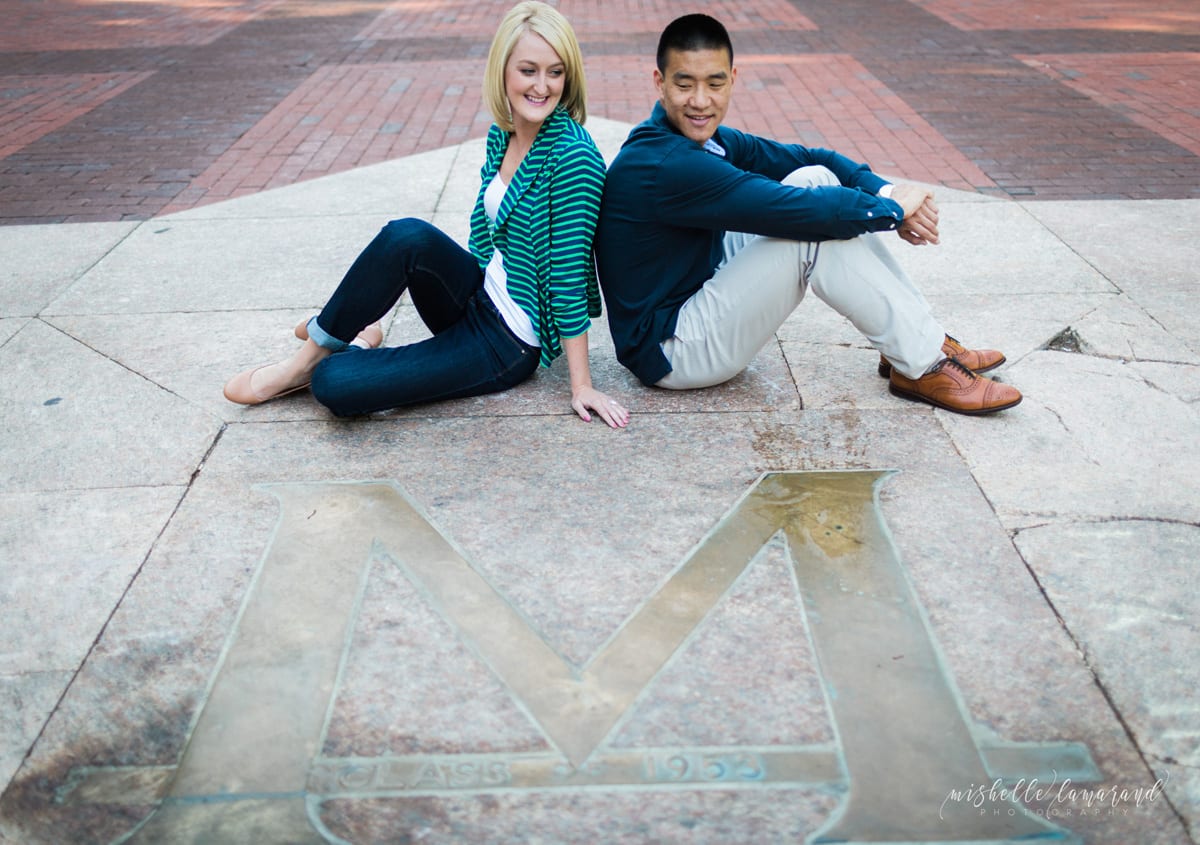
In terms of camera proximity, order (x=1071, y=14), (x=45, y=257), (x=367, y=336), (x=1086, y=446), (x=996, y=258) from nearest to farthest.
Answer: (x=1086, y=446), (x=367, y=336), (x=996, y=258), (x=45, y=257), (x=1071, y=14)

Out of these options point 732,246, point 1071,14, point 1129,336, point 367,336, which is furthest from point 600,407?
point 1071,14

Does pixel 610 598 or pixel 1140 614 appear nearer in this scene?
pixel 1140 614

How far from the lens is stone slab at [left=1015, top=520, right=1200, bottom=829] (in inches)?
86.0

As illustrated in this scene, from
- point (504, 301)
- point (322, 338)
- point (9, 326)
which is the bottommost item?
point (9, 326)

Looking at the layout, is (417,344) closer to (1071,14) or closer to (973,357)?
(973,357)

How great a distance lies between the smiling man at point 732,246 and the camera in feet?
10.1

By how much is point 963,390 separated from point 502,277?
154 centimetres

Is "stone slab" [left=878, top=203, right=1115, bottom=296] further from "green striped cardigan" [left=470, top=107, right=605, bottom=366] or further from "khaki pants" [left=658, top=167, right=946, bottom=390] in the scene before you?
"green striped cardigan" [left=470, top=107, right=605, bottom=366]

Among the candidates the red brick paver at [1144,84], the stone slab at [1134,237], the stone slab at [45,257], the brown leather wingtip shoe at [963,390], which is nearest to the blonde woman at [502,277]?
the brown leather wingtip shoe at [963,390]

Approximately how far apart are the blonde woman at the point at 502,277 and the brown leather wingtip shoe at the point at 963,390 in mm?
1005

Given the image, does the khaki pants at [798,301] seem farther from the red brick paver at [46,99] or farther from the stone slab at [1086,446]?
the red brick paver at [46,99]

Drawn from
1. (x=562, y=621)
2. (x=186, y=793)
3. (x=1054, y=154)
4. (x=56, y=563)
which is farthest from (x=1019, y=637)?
(x=1054, y=154)

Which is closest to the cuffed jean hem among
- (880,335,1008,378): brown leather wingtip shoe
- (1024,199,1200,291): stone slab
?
(880,335,1008,378): brown leather wingtip shoe

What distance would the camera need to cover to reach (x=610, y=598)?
2648mm
